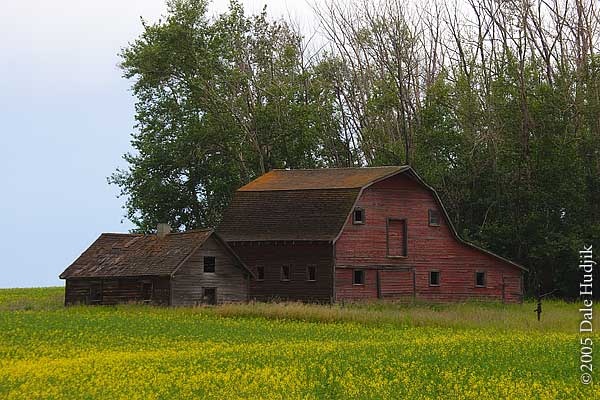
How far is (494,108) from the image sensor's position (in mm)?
69812

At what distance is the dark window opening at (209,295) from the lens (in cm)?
5494

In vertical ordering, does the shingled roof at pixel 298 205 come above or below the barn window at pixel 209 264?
above


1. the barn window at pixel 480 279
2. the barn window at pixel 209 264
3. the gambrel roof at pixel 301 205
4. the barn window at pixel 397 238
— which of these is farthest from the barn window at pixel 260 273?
the barn window at pixel 480 279

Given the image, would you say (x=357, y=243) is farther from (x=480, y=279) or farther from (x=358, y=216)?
(x=480, y=279)

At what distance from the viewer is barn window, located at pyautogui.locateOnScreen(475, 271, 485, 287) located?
61.5 metres

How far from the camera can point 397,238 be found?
59.0 m

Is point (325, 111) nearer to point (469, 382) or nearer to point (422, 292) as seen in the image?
point (422, 292)

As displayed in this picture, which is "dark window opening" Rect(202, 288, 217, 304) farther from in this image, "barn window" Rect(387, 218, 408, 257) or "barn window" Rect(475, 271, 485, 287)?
"barn window" Rect(475, 271, 485, 287)

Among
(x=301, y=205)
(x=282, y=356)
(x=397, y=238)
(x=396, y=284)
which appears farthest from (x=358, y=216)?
(x=282, y=356)

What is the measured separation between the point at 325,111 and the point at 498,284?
73.5 ft

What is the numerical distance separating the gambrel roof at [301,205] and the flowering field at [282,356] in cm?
1051

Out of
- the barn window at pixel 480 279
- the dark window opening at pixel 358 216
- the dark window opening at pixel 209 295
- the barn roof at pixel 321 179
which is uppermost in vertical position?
the barn roof at pixel 321 179

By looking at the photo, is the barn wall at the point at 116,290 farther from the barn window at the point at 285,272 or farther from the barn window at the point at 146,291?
the barn window at the point at 285,272

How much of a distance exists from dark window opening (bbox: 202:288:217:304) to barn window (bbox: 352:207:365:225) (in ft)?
28.6
